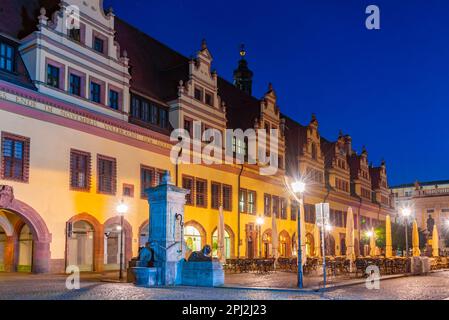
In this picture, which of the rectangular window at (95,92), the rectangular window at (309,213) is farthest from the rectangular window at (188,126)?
the rectangular window at (309,213)

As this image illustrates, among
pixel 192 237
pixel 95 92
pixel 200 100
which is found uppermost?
pixel 200 100

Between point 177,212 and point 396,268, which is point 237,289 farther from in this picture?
point 396,268

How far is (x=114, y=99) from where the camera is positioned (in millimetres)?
31609

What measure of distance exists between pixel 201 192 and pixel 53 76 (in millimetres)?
14016

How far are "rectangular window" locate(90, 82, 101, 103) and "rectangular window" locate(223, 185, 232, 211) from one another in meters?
13.5

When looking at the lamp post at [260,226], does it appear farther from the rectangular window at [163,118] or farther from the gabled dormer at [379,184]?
the gabled dormer at [379,184]

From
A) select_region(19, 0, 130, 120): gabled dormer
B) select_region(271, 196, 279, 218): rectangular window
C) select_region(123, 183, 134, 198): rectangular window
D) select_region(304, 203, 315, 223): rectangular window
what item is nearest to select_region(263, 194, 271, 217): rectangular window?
select_region(271, 196, 279, 218): rectangular window

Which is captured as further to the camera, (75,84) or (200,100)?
(200,100)

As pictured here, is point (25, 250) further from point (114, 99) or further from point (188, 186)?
point (188, 186)

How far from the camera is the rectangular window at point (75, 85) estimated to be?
2894 cm

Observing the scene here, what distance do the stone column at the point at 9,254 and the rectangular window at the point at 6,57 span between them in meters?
8.77

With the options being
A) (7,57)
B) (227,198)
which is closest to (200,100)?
(227,198)
